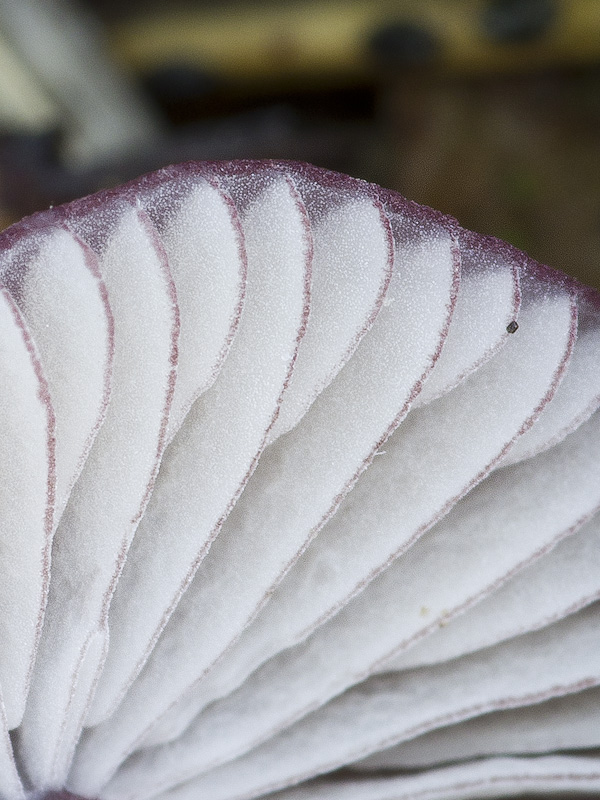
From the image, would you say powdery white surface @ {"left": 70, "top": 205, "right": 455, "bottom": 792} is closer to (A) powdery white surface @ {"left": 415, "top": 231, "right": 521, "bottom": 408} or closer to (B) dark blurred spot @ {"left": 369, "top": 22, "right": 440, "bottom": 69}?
(A) powdery white surface @ {"left": 415, "top": 231, "right": 521, "bottom": 408}

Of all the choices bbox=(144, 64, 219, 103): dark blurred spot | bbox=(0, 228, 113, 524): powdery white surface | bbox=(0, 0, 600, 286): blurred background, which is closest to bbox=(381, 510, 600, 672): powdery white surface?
bbox=(0, 228, 113, 524): powdery white surface

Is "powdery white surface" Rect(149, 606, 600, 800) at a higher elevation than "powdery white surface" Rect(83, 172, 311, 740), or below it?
below

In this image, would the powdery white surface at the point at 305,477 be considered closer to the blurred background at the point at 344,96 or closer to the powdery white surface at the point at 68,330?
the powdery white surface at the point at 68,330

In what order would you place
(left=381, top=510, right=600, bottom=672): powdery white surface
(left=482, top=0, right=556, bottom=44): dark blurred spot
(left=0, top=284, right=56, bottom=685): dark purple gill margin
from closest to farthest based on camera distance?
(left=0, top=284, right=56, bottom=685): dark purple gill margin → (left=381, top=510, right=600, bottom=672): powdery white surface → (left=482, top=0, right=556, bottom=44): dark blurred spot

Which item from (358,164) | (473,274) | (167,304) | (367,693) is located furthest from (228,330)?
(358,164)

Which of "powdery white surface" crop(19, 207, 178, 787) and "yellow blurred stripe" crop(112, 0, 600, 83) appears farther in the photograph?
"yellow blurred stripe" crop(112, 0, 600, 83)

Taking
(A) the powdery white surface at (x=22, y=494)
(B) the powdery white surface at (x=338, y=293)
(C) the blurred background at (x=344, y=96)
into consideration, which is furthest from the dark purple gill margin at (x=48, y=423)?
(C) the blurred background at (x=344, y=96)

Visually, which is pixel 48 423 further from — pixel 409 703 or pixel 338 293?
pixel 409 703

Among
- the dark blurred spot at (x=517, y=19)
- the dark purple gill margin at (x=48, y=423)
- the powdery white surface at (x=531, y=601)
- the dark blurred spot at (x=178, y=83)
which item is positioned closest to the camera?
the dark purple gill margin at (x=48, y=423)
